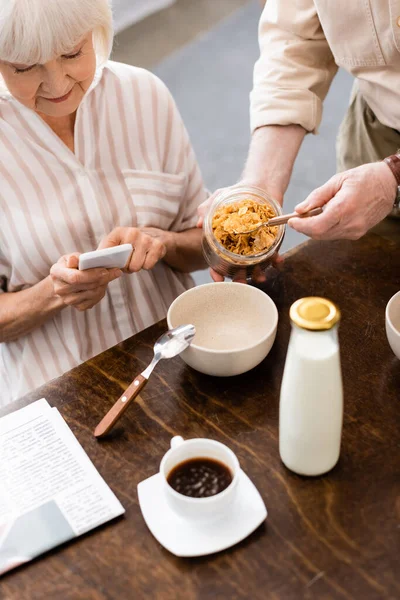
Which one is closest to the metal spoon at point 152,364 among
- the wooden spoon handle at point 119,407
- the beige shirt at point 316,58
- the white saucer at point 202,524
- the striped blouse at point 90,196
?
the wooden spoon handle at point 119,407

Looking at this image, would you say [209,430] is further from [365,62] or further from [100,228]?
[365,62]

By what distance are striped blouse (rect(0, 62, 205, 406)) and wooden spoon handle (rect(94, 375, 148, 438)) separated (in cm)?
45

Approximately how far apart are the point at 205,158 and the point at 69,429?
2.50 metres

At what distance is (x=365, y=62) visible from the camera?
1508mm

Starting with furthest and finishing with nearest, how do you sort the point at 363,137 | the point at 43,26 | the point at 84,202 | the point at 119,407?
1. the point at 363,137
2. the point at 84,202
3. the point at 43,26
4. the point at 119,407

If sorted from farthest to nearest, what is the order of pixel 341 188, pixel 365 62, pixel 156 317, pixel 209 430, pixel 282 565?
pixel 156 317
pixel 365 62
pixel 341 188
pixel 209 430
pixel 282 565

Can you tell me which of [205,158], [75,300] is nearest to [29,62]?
[75,300]

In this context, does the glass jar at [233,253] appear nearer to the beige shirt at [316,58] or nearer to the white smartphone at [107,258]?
the white smartphone at [107,258]

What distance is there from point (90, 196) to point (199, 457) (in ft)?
2.46

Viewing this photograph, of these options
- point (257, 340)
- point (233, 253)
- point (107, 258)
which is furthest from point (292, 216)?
point (107, 258)

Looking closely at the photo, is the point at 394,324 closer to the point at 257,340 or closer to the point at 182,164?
the point at 257,340

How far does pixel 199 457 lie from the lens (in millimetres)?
985

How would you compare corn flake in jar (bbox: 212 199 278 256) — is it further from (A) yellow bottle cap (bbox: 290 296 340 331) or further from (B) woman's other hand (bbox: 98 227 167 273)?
(A) yellow bottle cap (bbox: 290 296 340 331)

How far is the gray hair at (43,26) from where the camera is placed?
1211mm
